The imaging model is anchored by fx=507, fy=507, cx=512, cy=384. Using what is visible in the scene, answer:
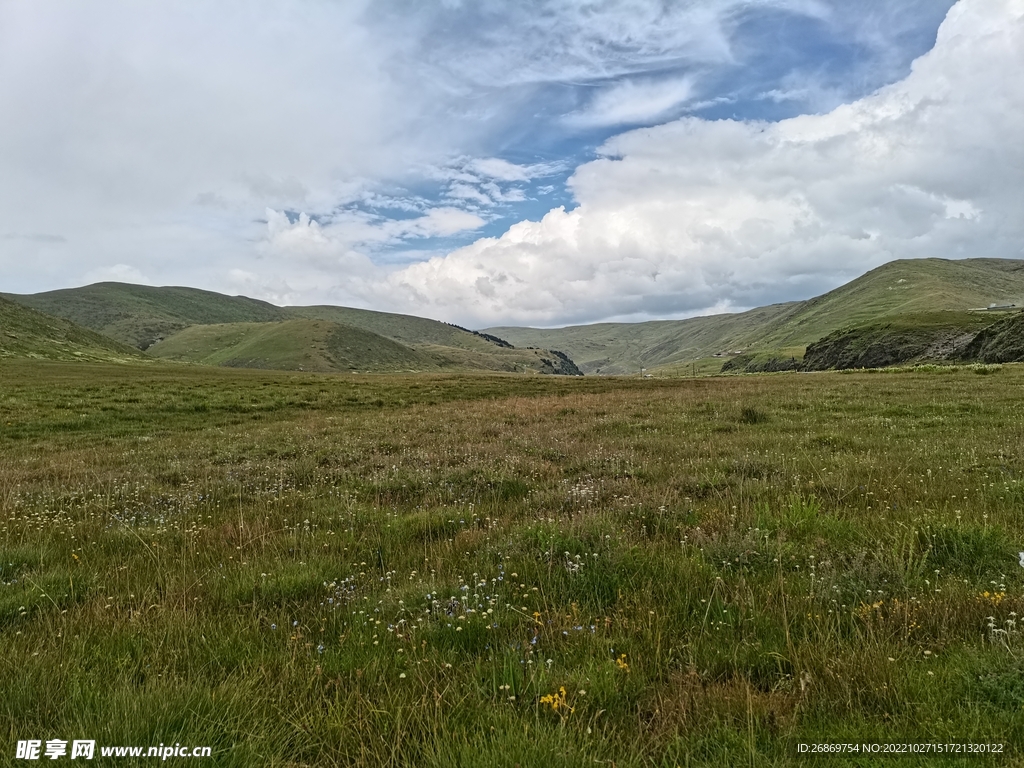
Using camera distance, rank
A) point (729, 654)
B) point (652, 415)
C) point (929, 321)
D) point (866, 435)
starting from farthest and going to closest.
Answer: point (929, 321) < point (652, 415) < point (866, 435) < point (729, 654)

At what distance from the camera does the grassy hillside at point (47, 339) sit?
119 m

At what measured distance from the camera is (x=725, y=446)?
44.0ft

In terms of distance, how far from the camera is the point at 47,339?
136 metres

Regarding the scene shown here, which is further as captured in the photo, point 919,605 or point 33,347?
point 33,347

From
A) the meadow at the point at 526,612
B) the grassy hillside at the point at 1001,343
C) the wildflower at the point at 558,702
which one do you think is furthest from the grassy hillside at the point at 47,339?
the grassy hillside at the point at 1001,343

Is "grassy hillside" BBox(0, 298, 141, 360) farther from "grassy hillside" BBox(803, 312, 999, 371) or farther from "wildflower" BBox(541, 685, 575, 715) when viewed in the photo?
"grassy hillside" BBox(803, 312, 999, 371)

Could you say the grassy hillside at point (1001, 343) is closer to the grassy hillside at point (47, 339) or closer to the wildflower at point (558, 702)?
the wildflower at point (558, 702)

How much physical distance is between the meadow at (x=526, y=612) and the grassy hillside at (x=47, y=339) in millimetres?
138531

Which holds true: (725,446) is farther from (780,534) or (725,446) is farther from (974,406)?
(974,406)

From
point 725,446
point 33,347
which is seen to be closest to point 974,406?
point 725,446

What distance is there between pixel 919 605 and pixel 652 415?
17.5 metres

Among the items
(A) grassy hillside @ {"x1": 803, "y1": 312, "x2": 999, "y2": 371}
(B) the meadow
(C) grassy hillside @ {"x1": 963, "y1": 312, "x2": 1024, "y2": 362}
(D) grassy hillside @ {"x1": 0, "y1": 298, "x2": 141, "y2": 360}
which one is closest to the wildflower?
(B) the meadow

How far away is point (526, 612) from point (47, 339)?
182382 mm

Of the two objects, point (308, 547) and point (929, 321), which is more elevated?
point (929, 321)
